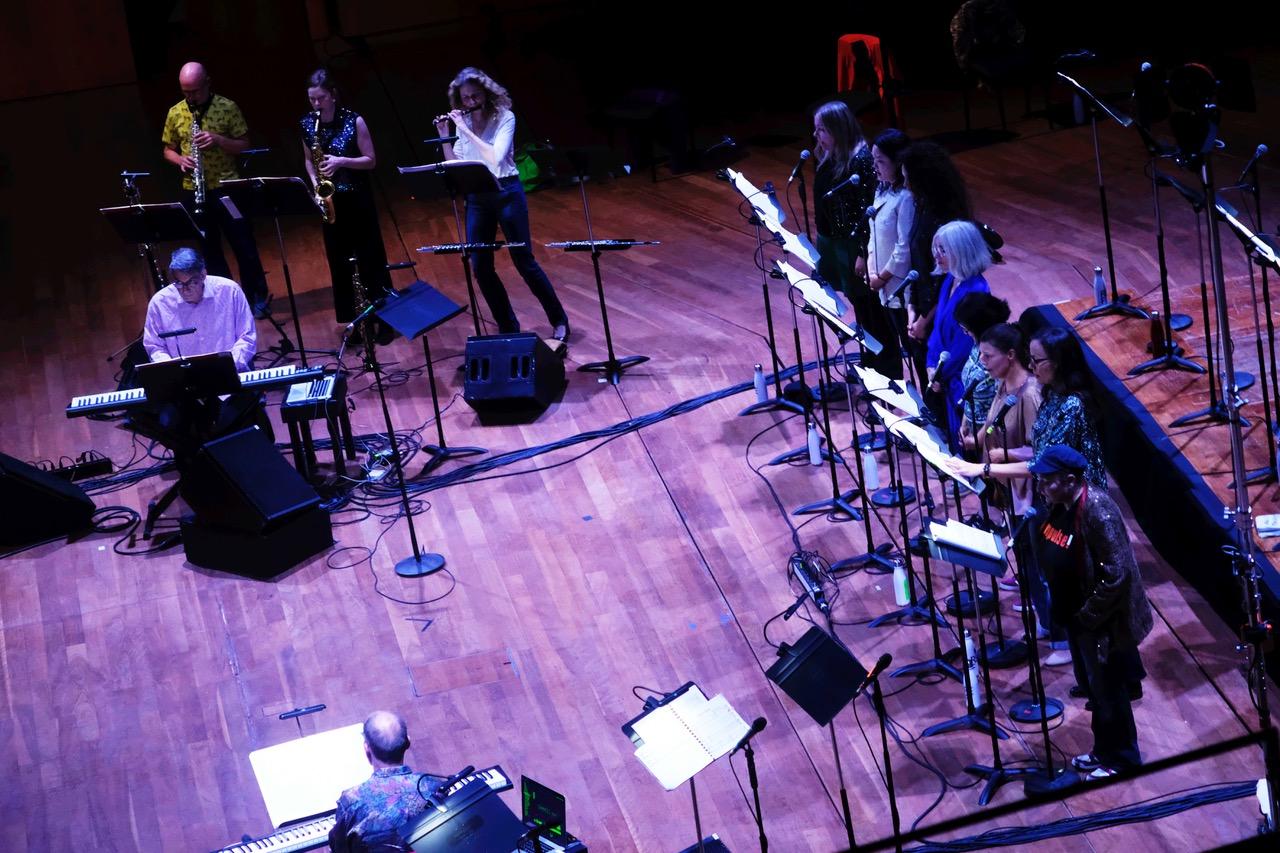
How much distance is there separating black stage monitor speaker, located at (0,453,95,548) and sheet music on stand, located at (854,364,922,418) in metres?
3.57

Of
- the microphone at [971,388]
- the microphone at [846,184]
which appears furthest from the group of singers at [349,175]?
the microphone at [971,388]

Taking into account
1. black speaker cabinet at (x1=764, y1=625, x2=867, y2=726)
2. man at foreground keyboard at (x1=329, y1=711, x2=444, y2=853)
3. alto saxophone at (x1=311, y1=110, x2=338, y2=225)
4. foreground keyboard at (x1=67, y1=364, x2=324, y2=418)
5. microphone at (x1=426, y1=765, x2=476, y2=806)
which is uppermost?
alto saxophone at (x1=311, y1=110, x2=338, y2=225)

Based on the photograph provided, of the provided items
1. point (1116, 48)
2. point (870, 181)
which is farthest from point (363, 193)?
point (1116, 48)

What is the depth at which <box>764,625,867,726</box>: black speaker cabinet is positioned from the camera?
4293 mm

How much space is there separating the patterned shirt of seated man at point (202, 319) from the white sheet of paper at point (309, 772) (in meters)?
2.58

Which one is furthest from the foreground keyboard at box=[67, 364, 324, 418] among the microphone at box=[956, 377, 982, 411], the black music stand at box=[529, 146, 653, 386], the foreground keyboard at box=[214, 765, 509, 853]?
the microphone at box=[956, 377, 982, 411]

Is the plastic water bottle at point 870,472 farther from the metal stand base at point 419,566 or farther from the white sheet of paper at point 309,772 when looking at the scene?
the white sheet of paper at point 309,772

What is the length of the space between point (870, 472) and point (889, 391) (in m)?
1.16

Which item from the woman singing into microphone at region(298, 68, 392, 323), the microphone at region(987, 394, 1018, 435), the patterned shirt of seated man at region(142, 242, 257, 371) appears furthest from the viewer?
the woman singing into microphone at region(298, 68, 392, 323)

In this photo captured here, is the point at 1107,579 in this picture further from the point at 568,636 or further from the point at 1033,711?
the point at 568,636

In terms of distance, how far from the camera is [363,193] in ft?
27.6

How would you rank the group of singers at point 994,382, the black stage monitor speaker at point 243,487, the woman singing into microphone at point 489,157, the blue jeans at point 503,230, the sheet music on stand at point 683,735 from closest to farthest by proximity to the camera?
the sheet music on stand at point 683,735 → the group of singers at point 994,382 → the black stage monitor speaker at point 243,487 → the woman singing into microphone at point 489,157 → the blue jeans at point 503,230

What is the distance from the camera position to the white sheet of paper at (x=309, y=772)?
15.8 ft

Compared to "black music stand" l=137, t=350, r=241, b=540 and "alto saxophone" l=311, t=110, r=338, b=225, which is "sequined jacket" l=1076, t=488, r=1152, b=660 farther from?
"alto saxophone" l=311, t=110, r=338, b=225
